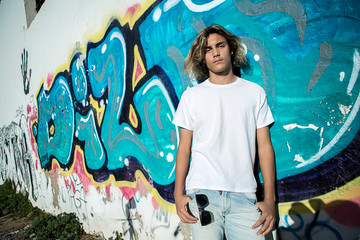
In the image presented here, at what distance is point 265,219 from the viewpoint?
119cm

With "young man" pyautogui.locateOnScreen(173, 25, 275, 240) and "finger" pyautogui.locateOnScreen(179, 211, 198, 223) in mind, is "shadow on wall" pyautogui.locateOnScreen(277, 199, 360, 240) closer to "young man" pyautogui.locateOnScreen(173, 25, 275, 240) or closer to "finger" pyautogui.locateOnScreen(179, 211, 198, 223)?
"young man" pyautogui.locateOnScreen(173, 25, 275, 240)

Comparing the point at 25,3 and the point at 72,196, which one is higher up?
the point at 25,3

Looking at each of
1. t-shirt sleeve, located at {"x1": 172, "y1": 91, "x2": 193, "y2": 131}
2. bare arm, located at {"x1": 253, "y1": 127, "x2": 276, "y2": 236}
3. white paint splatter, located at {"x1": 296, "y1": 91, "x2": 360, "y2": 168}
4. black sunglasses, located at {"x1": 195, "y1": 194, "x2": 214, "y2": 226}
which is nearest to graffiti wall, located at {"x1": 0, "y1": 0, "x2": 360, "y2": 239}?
white paint splatter, located at {"x1": 296, "y1": 91, "x2": 360, "y2": 168}

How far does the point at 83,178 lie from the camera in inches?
128

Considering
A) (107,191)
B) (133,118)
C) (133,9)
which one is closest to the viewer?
(133,9)

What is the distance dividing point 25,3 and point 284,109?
5305mm

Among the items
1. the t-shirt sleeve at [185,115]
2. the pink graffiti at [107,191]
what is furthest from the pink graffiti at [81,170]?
the t-shirt sleeve at [185,115]

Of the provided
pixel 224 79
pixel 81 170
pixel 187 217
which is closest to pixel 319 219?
pixel 187 217

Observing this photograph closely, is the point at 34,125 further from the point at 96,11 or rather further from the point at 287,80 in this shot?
the point at 287,80

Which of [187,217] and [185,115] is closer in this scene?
[187,217]

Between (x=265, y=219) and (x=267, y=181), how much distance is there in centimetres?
21

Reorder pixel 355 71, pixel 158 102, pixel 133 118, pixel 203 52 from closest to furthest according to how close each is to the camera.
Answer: pixel 355 71 → pixel 203 52 → pixel 158 102 → pixel 133 118

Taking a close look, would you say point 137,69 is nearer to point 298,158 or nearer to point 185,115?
point 185,115

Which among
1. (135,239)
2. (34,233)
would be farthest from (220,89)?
(34,233)
